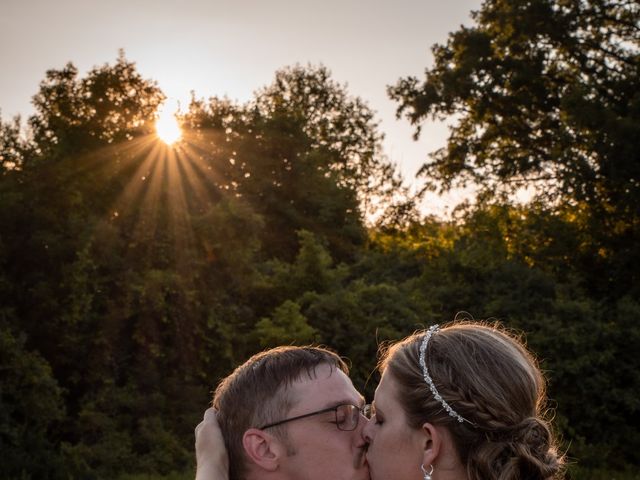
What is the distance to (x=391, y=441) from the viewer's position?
10.8 ft

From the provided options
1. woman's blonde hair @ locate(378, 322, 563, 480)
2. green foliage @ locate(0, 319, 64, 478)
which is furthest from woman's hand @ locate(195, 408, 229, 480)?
green foliage @ locate(0, 319, 64, 478)

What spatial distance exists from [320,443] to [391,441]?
1.30ft

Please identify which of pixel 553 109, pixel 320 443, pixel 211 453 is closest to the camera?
pixel 320 443

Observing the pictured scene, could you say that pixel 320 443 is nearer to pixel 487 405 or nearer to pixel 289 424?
pixel 289 424

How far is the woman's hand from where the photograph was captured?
360 cm

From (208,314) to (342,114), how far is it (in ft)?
95.8

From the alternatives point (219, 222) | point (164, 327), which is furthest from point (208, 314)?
point (219, 222)

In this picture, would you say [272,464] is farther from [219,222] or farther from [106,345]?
[219,222]

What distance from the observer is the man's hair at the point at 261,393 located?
3586mm

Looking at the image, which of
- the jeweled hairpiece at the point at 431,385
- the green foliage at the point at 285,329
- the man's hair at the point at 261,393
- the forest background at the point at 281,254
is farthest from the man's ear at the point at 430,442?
the green foliage at the point at 285,329

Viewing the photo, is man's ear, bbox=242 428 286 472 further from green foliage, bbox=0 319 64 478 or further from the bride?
green foliage, bbox=0 319 64 478

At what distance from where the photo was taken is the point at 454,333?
3.31m

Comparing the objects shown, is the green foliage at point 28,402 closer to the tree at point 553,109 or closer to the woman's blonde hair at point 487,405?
the woman's blonde hair at point 487,405

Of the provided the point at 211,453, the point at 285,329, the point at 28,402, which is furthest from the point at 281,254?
the point at 211,453
